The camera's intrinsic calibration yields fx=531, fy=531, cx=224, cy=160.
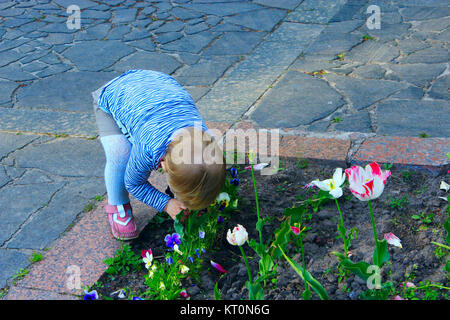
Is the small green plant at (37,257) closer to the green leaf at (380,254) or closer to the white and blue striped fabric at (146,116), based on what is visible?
the white and blue striped fabric at (146,116)

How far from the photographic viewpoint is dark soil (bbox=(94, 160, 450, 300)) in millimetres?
1991

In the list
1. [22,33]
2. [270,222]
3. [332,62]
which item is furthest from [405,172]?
[22,33]

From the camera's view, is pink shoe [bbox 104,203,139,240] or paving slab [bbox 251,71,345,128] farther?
paving slab [bbox 251,71,345,128]

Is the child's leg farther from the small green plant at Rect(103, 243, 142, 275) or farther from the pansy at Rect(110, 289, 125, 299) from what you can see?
the pansy at Rect(110, 289, 125, 299)

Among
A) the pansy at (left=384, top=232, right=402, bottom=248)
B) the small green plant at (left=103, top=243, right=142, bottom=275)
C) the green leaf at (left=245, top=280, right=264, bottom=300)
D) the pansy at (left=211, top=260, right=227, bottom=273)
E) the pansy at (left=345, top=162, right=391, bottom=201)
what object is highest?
the pansy at (left=345, top=162, right=391, bottom=201)

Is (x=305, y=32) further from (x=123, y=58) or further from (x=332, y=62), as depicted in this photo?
(x=123, y=58)

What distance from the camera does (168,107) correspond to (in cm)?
218

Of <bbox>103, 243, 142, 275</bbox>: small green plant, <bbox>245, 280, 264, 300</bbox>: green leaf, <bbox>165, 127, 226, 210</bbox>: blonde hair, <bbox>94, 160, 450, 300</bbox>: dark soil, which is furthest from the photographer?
<bbox>103, 243, 142, 275</bbox>: small green plant

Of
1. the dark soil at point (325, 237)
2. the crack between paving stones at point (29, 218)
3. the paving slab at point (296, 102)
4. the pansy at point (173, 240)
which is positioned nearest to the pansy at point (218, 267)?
the dark soil at point (325, 237)

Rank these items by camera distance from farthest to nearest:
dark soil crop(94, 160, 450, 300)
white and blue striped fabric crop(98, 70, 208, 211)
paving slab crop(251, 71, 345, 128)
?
paving slab crop(251, 71, 345, 128), white and blue striped fabric crop(98, 70, 208, 211), dark soil crop(94, 160, 450, 300)

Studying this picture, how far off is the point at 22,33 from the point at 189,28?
65.4 inches

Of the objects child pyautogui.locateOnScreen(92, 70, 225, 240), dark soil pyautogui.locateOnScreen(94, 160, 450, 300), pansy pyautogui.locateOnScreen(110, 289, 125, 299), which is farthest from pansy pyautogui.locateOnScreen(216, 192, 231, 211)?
pansy pyautogui.locateOnScreen(110, 289, 125, 299)

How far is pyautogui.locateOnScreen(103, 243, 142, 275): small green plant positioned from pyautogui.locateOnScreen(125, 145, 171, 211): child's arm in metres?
0.23

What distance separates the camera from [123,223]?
2375mm
